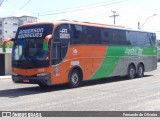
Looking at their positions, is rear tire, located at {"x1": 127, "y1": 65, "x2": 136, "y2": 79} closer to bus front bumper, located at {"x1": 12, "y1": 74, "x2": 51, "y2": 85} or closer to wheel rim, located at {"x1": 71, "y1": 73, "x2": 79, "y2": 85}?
wheel rim, located at {"x1": 71, "y1": 73, "x2": 79, "y2": 85}

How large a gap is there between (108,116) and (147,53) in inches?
691

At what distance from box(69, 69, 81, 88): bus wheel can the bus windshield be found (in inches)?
81.0

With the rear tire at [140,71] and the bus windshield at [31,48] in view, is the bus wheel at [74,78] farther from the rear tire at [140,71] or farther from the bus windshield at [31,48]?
the rear tire at [140,71]

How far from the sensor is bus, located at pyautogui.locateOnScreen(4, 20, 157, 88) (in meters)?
17.4

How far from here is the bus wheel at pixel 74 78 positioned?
18.8 m

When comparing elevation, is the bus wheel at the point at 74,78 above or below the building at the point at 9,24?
below

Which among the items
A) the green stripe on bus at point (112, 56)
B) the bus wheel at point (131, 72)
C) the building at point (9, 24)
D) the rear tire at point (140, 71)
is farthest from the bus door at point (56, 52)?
Result: the building at point (9, 24)

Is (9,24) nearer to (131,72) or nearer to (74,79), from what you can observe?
(131,72)

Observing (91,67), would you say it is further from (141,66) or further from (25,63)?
(141,66)

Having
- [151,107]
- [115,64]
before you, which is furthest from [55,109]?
[115,64]

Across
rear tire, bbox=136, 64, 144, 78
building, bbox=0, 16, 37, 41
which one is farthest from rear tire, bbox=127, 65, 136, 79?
building, bbox=0, 16, 37, 41

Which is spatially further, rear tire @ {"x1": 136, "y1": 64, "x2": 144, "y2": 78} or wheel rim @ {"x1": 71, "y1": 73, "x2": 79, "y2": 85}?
rear tire @ {"x1": 136, "y1": 64, "x2": 144, "y2": 78}

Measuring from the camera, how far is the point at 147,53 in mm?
27094

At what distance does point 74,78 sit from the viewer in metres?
19.1
